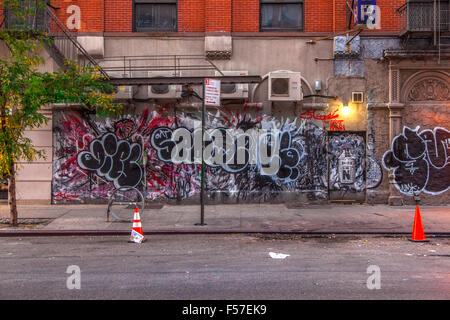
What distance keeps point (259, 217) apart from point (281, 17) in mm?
6865

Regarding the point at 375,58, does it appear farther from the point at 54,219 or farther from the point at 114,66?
the point at 54,219

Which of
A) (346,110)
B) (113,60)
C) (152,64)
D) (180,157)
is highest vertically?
(113,60)

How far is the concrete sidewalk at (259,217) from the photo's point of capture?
10.2m

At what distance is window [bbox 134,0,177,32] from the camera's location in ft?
45.9

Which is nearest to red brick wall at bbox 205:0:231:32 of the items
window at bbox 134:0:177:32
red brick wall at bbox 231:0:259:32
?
red brick wall at bbox 231:0:259:32

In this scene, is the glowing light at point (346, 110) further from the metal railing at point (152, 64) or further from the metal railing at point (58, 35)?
the metal railing at point (58, 35)

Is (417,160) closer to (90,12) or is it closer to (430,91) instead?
(430,91)

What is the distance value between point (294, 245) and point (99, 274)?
397cm

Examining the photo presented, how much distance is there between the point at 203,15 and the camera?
13.9 m

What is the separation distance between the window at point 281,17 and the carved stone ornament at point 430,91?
4.24 m

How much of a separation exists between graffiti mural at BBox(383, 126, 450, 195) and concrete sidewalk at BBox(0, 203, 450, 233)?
2.52ft

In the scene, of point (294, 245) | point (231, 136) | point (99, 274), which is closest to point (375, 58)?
point (231, 136)

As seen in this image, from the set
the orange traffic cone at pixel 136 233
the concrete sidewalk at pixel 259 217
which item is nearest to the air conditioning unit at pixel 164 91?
the concrete sidewalk at pixel 259 217

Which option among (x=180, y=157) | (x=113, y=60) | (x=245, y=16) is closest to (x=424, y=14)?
(x=245, y=16)
